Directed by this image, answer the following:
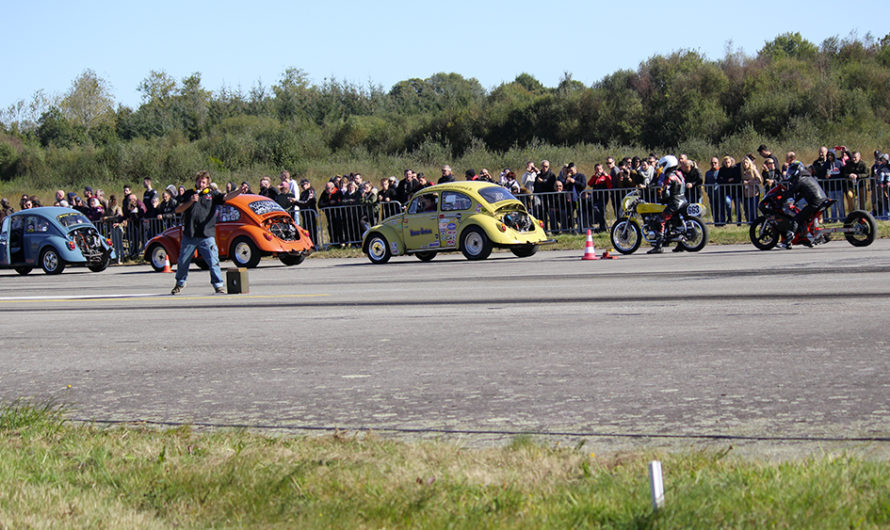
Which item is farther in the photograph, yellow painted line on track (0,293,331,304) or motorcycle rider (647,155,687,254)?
motorcycle rider (647,155,687,254)

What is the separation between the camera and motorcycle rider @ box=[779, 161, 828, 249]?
60.7ft

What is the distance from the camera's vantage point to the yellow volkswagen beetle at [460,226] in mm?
21562

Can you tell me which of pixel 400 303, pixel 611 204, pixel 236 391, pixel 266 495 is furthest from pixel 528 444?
pixel 611 204

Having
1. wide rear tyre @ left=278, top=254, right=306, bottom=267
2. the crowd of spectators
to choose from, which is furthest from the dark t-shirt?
the crowd of spectators

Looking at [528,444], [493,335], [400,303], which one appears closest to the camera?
[528,444]

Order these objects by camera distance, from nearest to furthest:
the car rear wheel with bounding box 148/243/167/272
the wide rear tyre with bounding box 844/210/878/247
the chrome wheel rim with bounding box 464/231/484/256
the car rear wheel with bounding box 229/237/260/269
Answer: the wide rear tyre with bounding box 844/210/878/247, the chrome wheel rim with bounding box 464/231/484/256, the car rear wheel with bounding box 229/237/260/269, the car rear wheel with bounding box 148/243/167/272

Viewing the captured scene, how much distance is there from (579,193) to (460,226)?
175 inches

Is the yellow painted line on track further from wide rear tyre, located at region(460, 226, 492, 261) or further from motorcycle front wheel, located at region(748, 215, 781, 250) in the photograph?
motorcycle front wheel, located at region(748, 215, 781, 250)

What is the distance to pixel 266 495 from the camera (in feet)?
15.1

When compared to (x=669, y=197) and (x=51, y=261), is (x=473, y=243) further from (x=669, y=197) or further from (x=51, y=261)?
(x=51, y=261)

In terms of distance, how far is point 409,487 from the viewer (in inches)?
180

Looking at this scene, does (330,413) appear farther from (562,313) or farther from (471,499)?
(562,313)

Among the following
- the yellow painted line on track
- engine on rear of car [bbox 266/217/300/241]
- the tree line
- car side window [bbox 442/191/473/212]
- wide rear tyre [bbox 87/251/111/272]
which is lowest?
the yellow painted line on track

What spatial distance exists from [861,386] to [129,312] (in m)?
9.82
